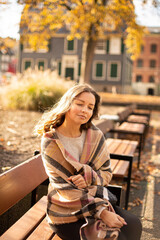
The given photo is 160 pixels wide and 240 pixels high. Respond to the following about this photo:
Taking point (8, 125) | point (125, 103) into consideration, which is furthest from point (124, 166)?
point (125, 103)

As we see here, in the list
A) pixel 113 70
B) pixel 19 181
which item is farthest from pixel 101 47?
pixel 19 181

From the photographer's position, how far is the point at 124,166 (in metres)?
3.98

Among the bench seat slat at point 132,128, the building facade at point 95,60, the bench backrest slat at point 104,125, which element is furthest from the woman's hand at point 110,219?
the building facade at point 95,60

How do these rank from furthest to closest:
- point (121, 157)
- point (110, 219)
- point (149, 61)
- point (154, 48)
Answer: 1. point (149, 61)
2. point (154, 48)
3. point (121, 157)
4. point (110, 219)

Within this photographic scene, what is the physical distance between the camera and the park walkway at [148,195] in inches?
137

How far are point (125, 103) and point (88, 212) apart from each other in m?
16.5

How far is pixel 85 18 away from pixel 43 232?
1071cm

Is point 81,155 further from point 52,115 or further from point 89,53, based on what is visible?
point 89,53

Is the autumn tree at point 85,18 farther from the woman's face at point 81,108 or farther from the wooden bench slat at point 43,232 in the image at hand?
the wooden bench slat at point 43,232

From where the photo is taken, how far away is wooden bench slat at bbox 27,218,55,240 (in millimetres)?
2094

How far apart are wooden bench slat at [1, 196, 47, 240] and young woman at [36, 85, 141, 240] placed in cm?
15

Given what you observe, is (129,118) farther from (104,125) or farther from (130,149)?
(130,149)

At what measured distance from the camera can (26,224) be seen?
2.24 m

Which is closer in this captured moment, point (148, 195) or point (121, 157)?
point (121, 157)
